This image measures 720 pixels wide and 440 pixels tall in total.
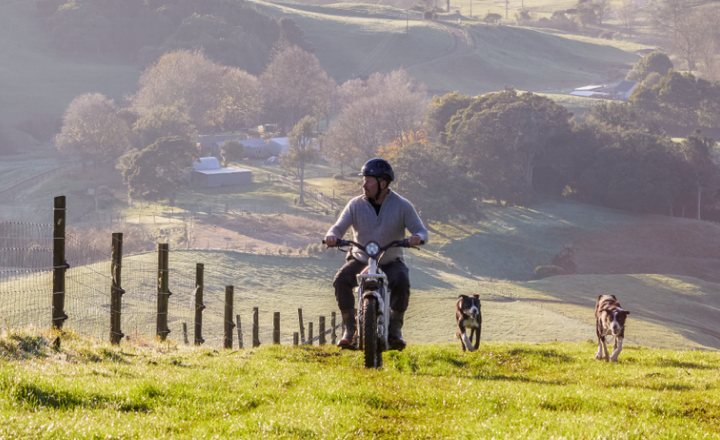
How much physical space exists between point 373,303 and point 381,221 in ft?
4.88

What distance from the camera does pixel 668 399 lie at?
832 centimetres

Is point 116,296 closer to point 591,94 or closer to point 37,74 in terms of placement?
point 591,94

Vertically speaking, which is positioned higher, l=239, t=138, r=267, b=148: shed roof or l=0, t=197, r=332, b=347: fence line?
l=239, t=138, r=267, b=148: shed roof

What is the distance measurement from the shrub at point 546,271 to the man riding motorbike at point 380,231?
195ft

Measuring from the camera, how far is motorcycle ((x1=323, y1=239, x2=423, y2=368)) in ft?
31.1

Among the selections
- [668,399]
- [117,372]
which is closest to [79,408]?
[117,372]

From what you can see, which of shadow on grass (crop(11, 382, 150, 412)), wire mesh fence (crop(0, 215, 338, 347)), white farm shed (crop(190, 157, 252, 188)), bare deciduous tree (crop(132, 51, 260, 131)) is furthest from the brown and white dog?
bare deciduous tree (crop(132, 51, 260, 131))

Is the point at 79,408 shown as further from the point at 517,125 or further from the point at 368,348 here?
the point at 517,125

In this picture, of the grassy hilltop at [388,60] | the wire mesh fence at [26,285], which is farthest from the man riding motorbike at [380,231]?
the grassy hilltop at [388,60]

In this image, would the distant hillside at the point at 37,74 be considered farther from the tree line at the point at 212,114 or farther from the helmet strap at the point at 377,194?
the helmet strap at the point at 377,194

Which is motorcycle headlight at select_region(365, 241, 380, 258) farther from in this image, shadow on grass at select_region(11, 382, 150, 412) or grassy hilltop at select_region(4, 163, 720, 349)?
grassy hilltop at select_region(4, 163, 720, 349)

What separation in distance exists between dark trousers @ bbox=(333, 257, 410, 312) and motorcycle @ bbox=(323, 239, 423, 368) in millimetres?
310

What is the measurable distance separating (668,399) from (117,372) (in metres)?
7.32

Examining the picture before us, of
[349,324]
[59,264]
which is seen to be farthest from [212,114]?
[349,324]
